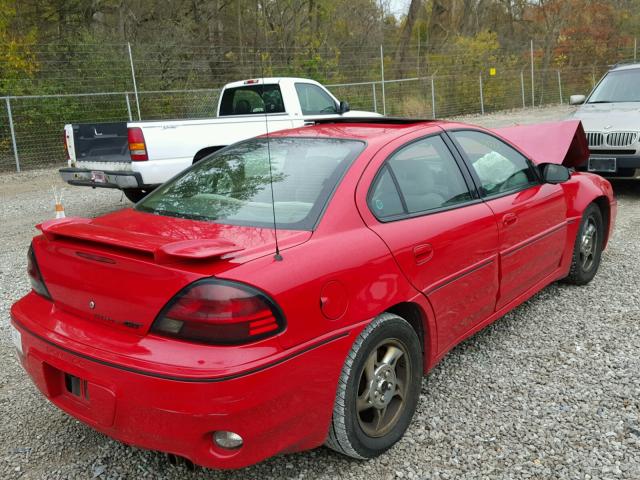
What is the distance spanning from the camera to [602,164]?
7.88 m

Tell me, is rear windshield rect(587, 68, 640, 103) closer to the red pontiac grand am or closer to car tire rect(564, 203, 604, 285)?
car tire rect(564, 203, 604, 285)

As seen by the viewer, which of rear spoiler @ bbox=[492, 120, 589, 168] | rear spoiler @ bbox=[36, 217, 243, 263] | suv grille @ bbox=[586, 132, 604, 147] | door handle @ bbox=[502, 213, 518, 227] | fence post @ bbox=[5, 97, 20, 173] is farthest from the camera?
fence post @ bbox=[5, 97, 20, 173]

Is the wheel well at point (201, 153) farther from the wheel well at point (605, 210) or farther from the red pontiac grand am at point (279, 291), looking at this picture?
the wheel well at point (605, 210)

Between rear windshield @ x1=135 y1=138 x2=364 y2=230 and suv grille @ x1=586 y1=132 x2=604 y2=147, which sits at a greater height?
rear windshield @ x1=135 y1=138 x2=364 y2=230

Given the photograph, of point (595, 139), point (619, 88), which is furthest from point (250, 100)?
point (619, 88)

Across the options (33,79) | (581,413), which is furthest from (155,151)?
(33,79)

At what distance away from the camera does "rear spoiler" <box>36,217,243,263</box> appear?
2.27 meters

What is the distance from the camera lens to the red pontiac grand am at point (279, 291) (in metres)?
2.21

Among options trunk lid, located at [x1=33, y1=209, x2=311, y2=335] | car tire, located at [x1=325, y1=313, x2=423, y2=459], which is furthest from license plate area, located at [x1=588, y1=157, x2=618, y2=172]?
trunk lid, located at [x1=33, y1=209, x2=311, y2=335]

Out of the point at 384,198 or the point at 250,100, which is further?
the point at 250,100

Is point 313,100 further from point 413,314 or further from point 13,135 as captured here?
point 13,135

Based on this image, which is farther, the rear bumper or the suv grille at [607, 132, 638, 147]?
the suv grille at [607, 132, 638, 147]

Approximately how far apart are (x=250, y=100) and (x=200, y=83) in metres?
9.36

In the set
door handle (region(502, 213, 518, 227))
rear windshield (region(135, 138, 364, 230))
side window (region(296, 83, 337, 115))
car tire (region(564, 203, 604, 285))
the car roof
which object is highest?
side window (region(296, 83, 337, 115))
